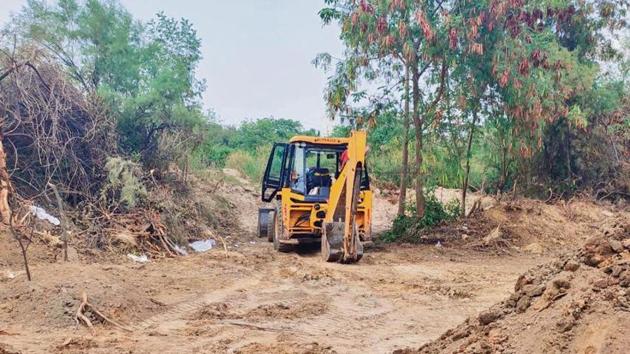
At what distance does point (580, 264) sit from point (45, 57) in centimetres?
1135

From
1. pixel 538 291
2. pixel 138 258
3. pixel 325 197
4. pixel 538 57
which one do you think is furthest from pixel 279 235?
pixel 538 291

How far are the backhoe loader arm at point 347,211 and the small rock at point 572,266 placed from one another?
5.93 m

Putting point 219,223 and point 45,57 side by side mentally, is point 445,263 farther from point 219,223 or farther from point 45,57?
point 45,57

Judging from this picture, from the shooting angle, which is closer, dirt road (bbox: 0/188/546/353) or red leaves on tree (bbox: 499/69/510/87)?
dirt road (bbox: 0/188/546/353)

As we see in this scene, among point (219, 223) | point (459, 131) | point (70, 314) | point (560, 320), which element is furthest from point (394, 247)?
point (560, 320)

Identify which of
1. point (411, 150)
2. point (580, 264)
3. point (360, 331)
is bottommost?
point (360, 331)

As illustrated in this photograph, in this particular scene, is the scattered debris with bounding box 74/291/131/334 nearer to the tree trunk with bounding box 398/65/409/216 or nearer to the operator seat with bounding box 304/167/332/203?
the operator seat with bounding box 304/167/332/203

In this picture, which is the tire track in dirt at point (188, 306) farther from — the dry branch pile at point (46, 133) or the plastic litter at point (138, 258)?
the dry branch pile at point (46, 133)

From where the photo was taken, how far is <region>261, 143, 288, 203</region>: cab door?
41.7ft

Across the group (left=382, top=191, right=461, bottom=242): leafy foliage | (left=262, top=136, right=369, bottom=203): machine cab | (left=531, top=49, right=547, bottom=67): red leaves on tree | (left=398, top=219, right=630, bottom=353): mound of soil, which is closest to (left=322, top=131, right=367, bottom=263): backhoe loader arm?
(left=262, top=136, right=369, bottom=203): machine cab

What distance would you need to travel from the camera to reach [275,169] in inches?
553

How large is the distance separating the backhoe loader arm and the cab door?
7.04 ft

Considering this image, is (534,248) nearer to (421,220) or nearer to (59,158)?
(421,220)

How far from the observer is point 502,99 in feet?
42.9
